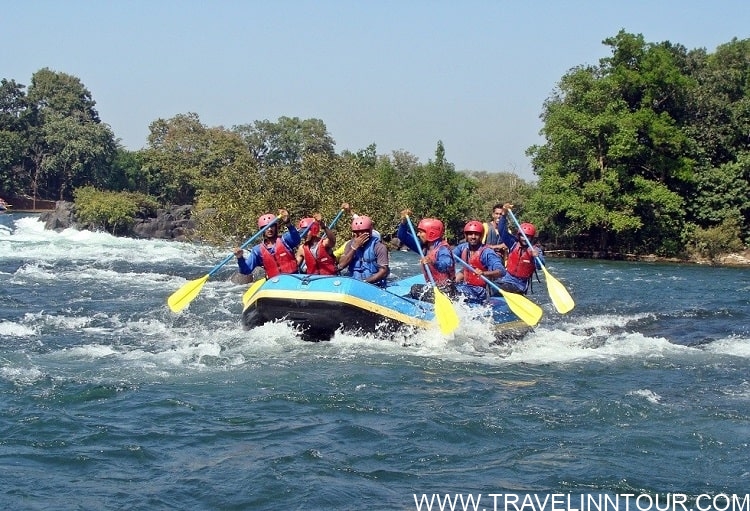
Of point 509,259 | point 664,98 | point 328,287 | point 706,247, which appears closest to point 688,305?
point 509,259

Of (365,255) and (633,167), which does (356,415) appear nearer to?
(365,255)

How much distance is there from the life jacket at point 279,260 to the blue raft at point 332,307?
0.70 meters

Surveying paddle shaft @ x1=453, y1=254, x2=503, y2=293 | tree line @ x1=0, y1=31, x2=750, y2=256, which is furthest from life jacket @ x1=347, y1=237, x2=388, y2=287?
tree line @ x1=0, y1=31, x2=750, y2=256

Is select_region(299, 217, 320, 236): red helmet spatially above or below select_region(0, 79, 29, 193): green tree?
below

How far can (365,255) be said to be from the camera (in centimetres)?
1213

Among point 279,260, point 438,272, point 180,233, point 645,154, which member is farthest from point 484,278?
point 180,233

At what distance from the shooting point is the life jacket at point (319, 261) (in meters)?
12.0

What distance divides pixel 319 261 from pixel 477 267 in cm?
207

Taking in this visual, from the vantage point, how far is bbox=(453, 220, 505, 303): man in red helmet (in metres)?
12.0

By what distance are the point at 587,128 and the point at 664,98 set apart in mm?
3481

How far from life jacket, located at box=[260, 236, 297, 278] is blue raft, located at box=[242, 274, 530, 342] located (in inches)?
27.5

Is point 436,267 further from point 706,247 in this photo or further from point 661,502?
point 706,247

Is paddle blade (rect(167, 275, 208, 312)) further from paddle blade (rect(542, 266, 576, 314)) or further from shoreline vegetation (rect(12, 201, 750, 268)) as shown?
shoreline vegetation (rect(12, 201, 750, 268))

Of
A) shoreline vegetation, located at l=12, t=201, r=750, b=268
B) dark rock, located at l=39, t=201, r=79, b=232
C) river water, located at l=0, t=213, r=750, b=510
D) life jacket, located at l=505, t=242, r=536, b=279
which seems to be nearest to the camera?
river water, located at l=0, t=213, r=750, b=510
